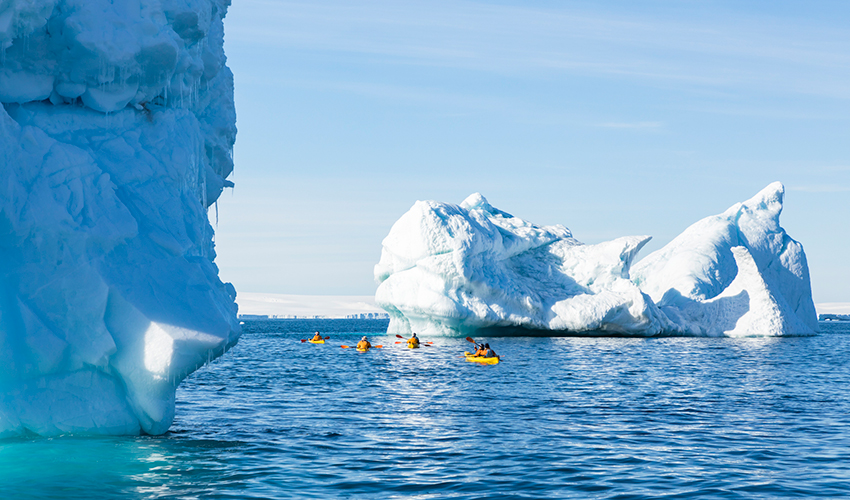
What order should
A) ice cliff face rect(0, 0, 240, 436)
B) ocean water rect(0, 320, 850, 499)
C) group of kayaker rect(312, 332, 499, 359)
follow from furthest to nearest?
group of kayaker rect(312, 332, 499, 359) → ice cliff face rect(0, 0, 240, 436) → ocean water rect(0, 320, 850, 499)

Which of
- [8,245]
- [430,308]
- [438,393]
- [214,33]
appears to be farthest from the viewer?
[430,308]

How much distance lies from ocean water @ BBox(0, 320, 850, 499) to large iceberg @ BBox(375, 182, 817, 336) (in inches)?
812

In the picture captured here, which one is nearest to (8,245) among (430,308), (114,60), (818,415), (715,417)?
(114,60)

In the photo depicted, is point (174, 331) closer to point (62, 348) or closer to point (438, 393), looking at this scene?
point (62, 348)

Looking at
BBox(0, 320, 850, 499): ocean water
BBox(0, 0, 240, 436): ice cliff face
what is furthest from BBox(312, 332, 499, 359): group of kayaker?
BBox(0, 0, 240, 436): ice cliff face

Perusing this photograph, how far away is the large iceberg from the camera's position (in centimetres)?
4747

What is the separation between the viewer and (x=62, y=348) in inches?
469

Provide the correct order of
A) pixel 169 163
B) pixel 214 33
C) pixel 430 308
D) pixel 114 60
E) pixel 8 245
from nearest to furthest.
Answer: pixel 8 245
pixel 114 60
pixel 169 163
pixel 214 33
pixel 430 308

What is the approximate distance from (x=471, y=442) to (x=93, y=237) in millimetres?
7070

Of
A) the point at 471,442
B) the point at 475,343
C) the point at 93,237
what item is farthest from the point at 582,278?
the point at 93,237

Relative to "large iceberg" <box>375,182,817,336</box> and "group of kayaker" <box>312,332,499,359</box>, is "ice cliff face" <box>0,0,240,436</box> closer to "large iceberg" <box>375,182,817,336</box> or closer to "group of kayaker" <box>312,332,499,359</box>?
"group of kayaker" <box>312,332,499,359</box>

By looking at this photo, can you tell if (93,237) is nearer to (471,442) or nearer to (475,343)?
(471,442)

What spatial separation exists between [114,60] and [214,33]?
179 inches

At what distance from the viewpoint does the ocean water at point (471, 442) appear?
412 inches
